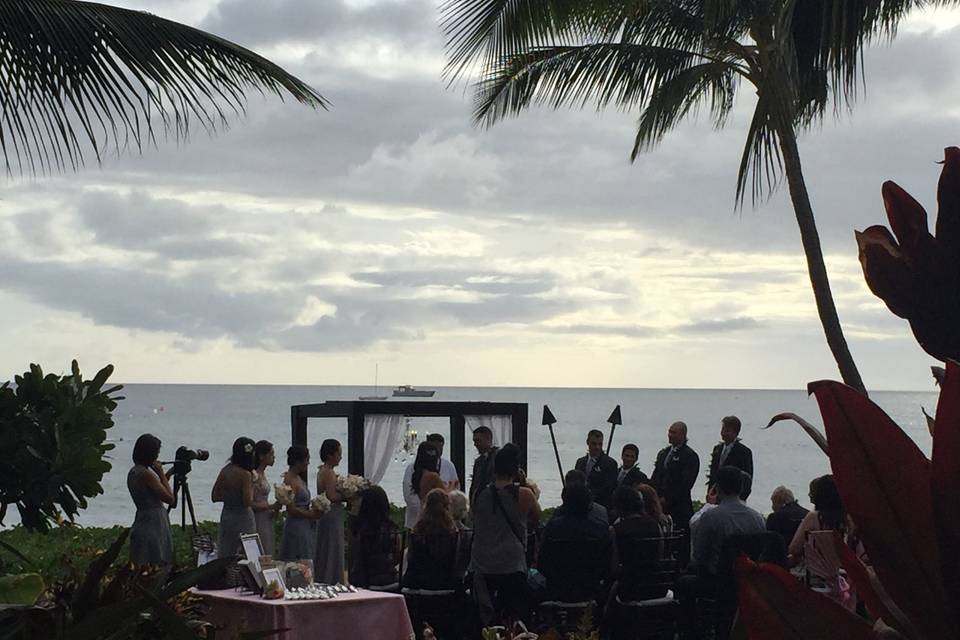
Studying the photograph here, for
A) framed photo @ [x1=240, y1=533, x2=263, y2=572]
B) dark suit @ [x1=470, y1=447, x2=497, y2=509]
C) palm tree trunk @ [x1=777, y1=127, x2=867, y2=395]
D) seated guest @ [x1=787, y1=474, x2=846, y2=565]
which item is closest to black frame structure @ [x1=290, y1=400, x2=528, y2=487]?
dark suit @ [x1=470, y1=447, x2=497, y2=509]

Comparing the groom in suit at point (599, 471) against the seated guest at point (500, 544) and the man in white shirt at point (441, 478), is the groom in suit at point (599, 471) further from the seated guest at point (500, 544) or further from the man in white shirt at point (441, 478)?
the seated guest at point (500, 544)

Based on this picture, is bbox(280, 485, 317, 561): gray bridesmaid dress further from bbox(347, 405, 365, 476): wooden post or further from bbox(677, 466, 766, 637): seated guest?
bbox(347, 405, 365, 476): wooden post

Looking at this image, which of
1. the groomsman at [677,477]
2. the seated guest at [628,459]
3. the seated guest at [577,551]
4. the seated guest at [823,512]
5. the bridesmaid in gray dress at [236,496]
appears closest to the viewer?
the seated guest at [823,512]

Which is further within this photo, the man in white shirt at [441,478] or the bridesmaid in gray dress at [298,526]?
the man in white shirt at [441,478]

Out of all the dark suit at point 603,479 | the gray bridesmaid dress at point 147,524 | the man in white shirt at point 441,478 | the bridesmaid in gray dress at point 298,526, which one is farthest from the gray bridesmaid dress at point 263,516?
the dark suit at point 603,479

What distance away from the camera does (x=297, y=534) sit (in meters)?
9.46

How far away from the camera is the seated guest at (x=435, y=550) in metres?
8.66

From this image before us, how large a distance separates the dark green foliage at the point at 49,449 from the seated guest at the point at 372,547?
7.48 metres

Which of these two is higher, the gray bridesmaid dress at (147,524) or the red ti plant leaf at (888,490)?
the red ti plant leaf at (888,490)

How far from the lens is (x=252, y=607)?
6.99m

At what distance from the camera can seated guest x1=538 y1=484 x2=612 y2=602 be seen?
840cm

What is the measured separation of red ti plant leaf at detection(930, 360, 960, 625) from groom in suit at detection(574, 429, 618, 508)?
11.9 m

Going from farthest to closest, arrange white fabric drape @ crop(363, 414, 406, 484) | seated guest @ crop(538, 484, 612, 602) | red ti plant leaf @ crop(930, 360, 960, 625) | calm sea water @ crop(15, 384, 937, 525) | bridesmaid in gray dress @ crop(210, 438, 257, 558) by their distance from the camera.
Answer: calm sea water @ crop(15, 384, 937, 525), white fabric drape @ crop(363, 414, 406, 484), bridesmaid in gray dress @ crop(210, 438, 257, 558), seated guest @ crop(538, 484, 612, 602), red ti plant leaf @ crop(930, 360, 960, 625)

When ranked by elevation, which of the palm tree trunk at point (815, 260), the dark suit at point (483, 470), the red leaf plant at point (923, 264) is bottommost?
the dark suit at point (483, 470)
